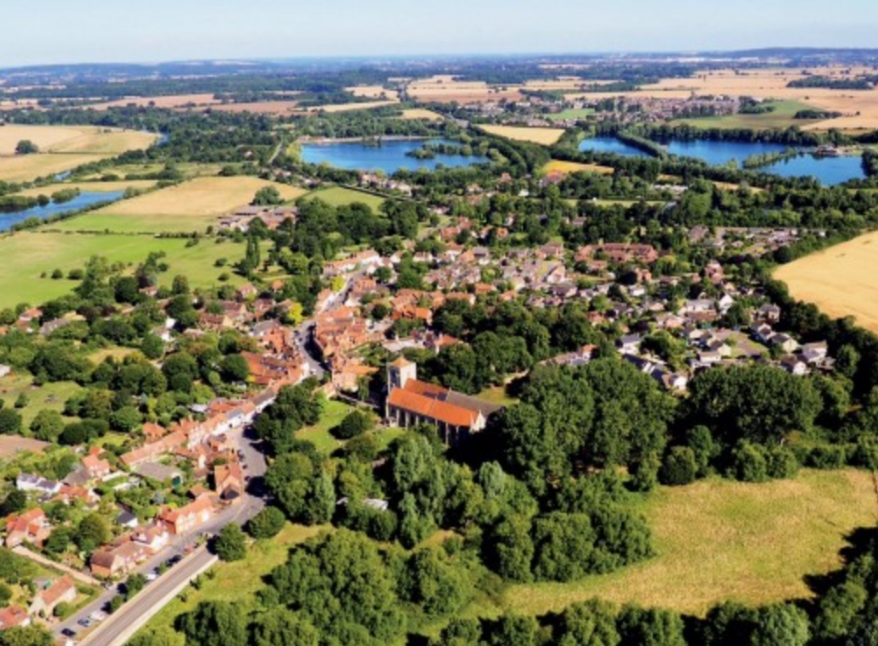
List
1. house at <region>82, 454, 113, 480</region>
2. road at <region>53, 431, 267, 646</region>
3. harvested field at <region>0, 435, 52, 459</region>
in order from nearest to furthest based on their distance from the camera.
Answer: road at <region>53, 431, 267, 646</region>
house at <region>82, 454, 113, 480</region>
harvested field at <region>0, 435, 52, 459</region>

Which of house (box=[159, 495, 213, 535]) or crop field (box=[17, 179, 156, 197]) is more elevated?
crop field (box=[17, 179, 156, 197])

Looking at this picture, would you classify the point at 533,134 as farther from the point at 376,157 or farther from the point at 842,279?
the point at 842,279

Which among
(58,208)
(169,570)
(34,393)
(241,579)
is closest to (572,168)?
(58,208)

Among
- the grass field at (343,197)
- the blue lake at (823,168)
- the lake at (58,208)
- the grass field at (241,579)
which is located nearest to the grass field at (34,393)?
the grass field at (241,579)

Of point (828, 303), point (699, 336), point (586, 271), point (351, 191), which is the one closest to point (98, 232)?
point (351, 191)

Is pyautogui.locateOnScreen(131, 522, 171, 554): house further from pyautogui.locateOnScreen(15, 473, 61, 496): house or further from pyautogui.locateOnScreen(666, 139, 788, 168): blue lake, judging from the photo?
pyautogui.locateOnScreen(666, 139, 788, 168): blue lake

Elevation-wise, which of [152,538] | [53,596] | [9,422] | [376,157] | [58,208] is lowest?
[152,538]

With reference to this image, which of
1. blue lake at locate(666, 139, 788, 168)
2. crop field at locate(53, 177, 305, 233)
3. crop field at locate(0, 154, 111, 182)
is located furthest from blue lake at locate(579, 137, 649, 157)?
crop field at locate(0, 154, 111, 182)
